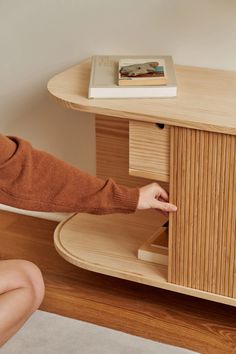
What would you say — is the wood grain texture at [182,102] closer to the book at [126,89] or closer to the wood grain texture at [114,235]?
the book at [126,89]

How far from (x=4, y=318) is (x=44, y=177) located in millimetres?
285

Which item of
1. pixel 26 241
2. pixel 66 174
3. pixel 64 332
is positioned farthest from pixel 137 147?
pixel 26 241

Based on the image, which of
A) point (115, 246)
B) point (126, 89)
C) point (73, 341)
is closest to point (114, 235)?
point (115, 246)

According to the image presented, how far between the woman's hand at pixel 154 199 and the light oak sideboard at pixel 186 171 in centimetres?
2

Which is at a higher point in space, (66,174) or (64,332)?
(66,174)

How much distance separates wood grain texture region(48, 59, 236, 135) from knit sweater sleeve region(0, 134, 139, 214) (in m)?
0.21

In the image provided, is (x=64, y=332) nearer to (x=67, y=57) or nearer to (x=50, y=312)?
(x=50, y=312)

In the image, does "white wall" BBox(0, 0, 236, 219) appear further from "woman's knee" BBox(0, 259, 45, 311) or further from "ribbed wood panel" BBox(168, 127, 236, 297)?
"woman's knee" BBox(0, 259, 45, 311)

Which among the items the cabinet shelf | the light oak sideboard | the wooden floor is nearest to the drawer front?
A: the light oak sideboard

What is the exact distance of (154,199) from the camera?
1.72 m

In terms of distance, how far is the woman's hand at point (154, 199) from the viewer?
1684mm

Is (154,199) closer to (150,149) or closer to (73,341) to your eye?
(150,149)

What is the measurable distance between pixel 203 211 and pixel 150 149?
18cm

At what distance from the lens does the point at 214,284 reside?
6.05ft
